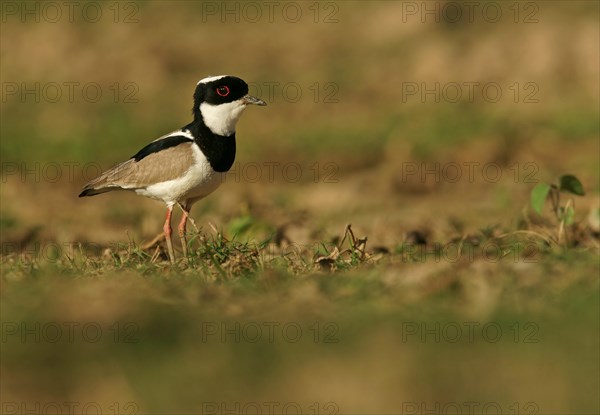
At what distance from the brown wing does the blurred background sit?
1.30ft

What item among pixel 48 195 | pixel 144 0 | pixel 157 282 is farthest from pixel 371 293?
pixel 144 0

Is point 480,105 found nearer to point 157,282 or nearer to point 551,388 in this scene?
point 157,282

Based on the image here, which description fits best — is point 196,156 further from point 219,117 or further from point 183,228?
point 183,228

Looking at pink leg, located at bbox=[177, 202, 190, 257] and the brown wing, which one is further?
the brown wing

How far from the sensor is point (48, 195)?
446 inches

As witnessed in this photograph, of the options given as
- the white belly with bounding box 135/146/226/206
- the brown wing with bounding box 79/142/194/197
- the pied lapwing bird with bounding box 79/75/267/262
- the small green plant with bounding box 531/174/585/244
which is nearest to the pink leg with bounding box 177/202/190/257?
the pied lapwing bird with bounding box 79/75/267/262

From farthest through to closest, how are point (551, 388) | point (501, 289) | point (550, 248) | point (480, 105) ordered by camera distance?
point (480, 105) → point (550, 248) → point (501, 289) → point (551, 388)

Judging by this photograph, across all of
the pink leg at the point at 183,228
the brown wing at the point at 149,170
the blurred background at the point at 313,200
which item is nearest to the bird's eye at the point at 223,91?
the brown wing at the point at 149,170

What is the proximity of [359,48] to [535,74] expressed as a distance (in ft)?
9.10

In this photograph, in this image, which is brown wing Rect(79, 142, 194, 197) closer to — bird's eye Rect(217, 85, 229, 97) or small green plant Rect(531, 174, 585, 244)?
bird's eye Rect(217, 85, 229, 97)

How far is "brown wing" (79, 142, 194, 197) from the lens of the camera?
7328 mm

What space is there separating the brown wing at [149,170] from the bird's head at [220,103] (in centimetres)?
23

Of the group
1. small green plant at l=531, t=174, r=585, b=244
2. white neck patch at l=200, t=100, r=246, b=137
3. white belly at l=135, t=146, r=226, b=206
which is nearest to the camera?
small green plant at l=531, t=174, r=585, b=244

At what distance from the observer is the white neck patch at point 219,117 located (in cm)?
744
